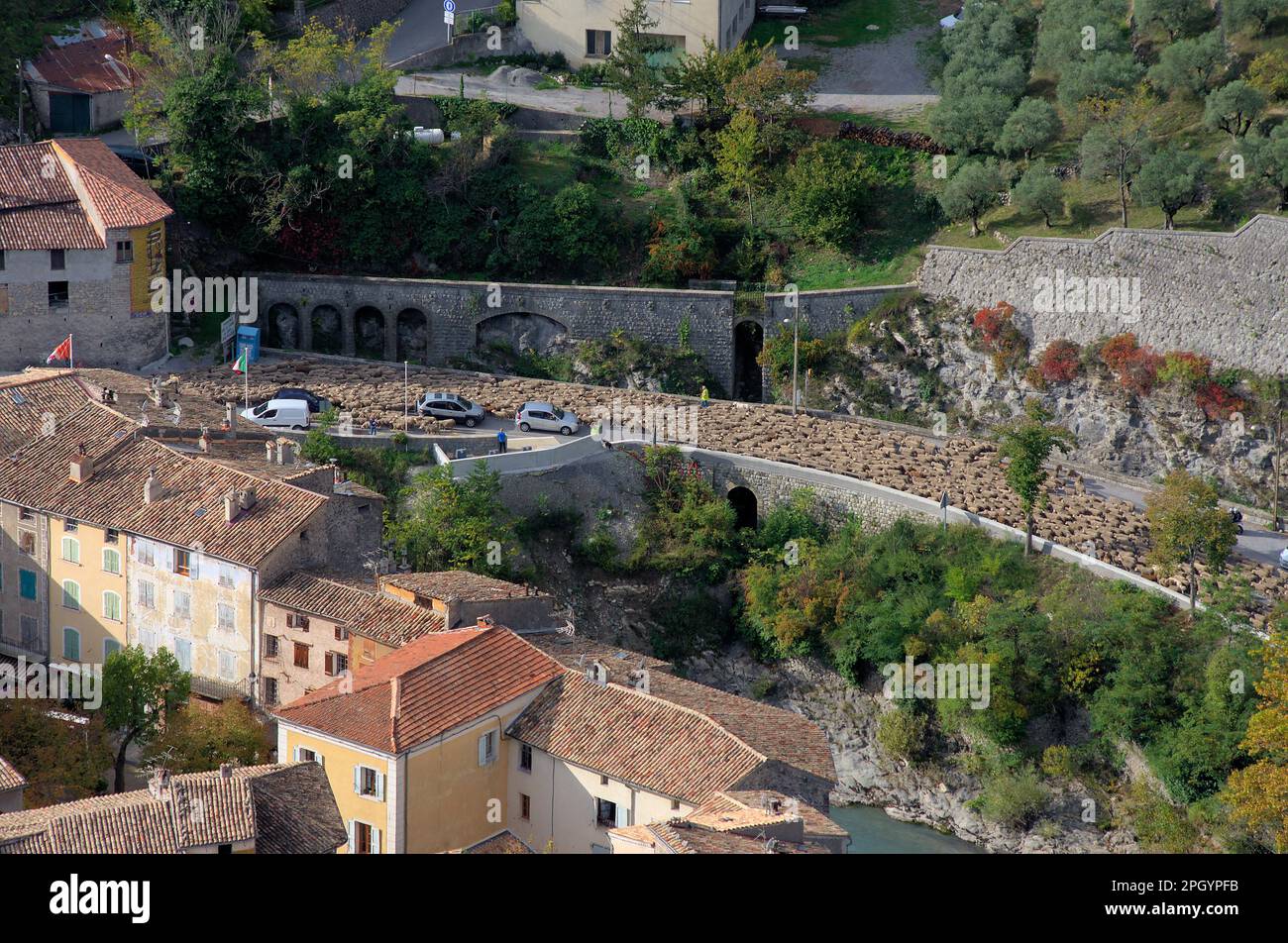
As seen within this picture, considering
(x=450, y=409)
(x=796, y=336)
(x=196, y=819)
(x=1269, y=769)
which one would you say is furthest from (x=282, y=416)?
(x=1269, y=769)

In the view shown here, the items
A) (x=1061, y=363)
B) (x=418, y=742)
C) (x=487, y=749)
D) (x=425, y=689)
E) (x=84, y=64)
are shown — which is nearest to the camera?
(x=418, y=742)

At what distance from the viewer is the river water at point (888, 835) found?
2274 inches

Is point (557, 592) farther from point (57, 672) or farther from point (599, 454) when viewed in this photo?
point (57, 672)

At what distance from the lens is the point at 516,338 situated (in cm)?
7569

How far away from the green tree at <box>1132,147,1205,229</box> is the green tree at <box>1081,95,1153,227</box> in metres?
0.88

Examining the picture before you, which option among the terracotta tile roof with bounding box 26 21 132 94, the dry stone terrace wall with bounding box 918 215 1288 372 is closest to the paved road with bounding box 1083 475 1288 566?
the dry stone terrace wall with bounding box 918 215 1288 372

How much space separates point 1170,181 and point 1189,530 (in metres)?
15.3

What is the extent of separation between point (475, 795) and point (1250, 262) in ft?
114

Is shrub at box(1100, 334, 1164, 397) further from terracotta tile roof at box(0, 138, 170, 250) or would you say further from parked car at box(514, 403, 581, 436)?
terracotta tile roof at box(0, 138, 170, 250)

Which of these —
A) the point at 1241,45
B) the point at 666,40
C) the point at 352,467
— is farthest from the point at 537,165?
the point at 1241,45

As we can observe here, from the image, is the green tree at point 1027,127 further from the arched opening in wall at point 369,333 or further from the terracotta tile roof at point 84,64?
the terracotta tile roof at point 84,64

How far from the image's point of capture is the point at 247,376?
232 ft

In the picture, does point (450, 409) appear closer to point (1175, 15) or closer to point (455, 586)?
point (455, 586)

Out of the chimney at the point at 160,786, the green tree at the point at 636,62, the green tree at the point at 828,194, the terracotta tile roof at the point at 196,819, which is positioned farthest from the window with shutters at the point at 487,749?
the green tree at the point at 636,62
